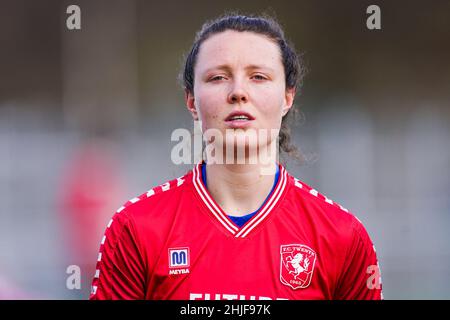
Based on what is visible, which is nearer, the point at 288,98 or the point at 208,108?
the point at 208,108

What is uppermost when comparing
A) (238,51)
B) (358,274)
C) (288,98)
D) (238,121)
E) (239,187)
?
(238,51)

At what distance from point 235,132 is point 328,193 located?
3316 mm

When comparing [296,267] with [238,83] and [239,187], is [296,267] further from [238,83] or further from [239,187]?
[238,83]

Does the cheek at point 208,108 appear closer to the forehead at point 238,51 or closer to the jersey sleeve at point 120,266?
the forehead at point 238,51

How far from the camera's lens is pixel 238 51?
1.87 m

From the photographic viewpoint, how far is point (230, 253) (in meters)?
1.82

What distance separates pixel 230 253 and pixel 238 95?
1.54ft

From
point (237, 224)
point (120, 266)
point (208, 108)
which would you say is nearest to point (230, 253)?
point (237, 224)

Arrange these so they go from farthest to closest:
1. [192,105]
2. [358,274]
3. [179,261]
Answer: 1. [192,105]
2. [358,274]
3. [179,261]

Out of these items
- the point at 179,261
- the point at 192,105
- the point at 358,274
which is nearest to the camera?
the point at 179,261

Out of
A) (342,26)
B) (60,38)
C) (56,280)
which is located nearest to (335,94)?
(342,26)

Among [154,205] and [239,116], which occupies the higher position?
[239,116]

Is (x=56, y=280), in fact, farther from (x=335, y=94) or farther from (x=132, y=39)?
(x=335, y=94)

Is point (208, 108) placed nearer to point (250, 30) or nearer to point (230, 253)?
point (250, 30)
